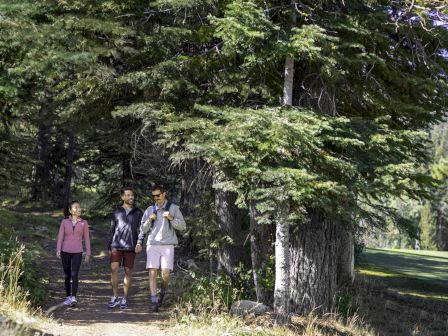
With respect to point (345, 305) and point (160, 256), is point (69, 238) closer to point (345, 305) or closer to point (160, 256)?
point (160, 256)

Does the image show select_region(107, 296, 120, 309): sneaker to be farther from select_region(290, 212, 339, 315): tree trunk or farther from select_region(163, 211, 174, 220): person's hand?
select_region(290, 212, 339, 315): tree trunk

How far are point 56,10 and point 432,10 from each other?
20.3 feet

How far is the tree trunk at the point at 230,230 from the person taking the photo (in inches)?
394

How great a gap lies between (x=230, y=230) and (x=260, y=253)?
0.74 meters

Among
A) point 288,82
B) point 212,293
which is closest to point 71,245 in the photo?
point 212,293

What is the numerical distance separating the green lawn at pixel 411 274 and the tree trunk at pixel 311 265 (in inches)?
291

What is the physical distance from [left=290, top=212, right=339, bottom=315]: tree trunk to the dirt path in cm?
221

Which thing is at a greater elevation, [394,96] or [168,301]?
[394,96]

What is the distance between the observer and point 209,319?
25.2 feet

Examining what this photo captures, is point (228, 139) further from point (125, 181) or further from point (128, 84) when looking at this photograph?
point (125, 181)

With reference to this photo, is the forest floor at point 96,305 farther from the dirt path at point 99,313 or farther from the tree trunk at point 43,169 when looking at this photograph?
the tree trunk at point 43,169

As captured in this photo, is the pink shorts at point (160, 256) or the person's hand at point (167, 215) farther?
the pink shorts at point (160, 256)

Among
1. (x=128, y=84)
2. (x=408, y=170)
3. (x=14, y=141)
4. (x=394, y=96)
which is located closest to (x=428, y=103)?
(x=394, y=96)

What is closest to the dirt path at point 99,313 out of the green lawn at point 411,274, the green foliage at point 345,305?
the green foliage at point 345,305
